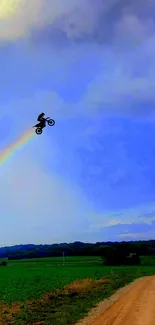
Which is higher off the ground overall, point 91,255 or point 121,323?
point 91,255

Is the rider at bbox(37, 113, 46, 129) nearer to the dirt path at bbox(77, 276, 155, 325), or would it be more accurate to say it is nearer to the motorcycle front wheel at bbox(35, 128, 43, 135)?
the motorcycle front wheel at bbox(35, 128, 43, 135)

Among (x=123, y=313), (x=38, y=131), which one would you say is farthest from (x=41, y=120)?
(x=123, y=313)

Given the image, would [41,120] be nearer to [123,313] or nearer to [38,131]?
[38,131]

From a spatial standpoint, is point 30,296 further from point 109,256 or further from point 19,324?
point 109,256

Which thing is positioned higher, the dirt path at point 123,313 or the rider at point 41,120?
the rider at point 41,120

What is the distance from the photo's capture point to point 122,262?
129250mm

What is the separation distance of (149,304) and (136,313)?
5249mm

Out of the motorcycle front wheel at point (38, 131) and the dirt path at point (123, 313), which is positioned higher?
the motorcycle front wheel at point (38, 131)

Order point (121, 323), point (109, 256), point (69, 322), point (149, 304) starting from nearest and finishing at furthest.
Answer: point (121, 323)
point (69, 322)
point (149, 304)
point (109, 256)

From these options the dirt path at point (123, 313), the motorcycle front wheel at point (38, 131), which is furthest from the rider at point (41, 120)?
the dirt path at point (123, 313)

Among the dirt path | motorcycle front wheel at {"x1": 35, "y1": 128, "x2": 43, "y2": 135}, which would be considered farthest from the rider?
the dirt path

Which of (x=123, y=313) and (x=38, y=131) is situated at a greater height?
(x=38, y=131)

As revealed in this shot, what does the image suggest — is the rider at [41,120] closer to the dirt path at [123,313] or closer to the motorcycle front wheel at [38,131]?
the motorcycle front wheel at [38,131]

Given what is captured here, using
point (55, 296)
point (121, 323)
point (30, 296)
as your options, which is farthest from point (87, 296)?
point (121, 323)
